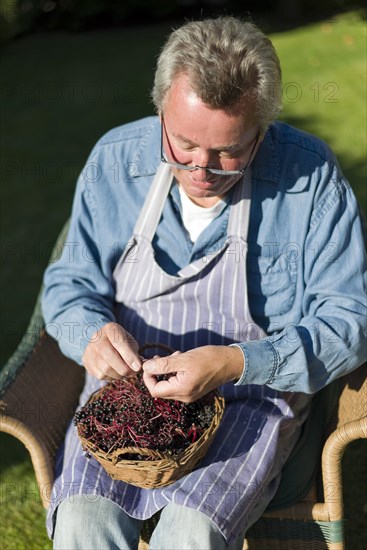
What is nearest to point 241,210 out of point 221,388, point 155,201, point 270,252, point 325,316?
point 270,252

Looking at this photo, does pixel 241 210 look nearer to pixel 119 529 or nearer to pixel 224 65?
pixel 224 65

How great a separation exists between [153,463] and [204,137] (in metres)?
0.93

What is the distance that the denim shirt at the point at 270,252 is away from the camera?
7.88ft

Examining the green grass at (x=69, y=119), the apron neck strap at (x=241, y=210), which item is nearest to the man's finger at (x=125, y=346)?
the apron neck strap at (x=241, y=210)

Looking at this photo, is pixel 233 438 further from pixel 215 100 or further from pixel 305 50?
pixel 305 50

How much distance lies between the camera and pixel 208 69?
2.17 meters

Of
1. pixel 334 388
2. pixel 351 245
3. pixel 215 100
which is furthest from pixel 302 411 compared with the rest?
pixel 215 100

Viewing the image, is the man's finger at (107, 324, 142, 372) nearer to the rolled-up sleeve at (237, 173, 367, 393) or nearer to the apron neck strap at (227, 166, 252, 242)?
the rolled-up sleeve at (237, 173, 367, 393)

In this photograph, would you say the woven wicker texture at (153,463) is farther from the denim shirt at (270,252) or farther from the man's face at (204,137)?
the man's face at (204,137)

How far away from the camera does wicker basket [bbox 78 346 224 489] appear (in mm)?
2090

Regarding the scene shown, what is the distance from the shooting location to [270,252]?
2566 mm

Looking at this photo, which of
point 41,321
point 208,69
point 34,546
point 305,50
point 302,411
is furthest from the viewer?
point 305,50

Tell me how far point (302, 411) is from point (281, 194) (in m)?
0.73

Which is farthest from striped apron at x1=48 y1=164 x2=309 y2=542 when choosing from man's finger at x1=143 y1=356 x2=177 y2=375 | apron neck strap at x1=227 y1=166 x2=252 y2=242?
man's finger at x1=143 y1=356 x2=177 y2=375
